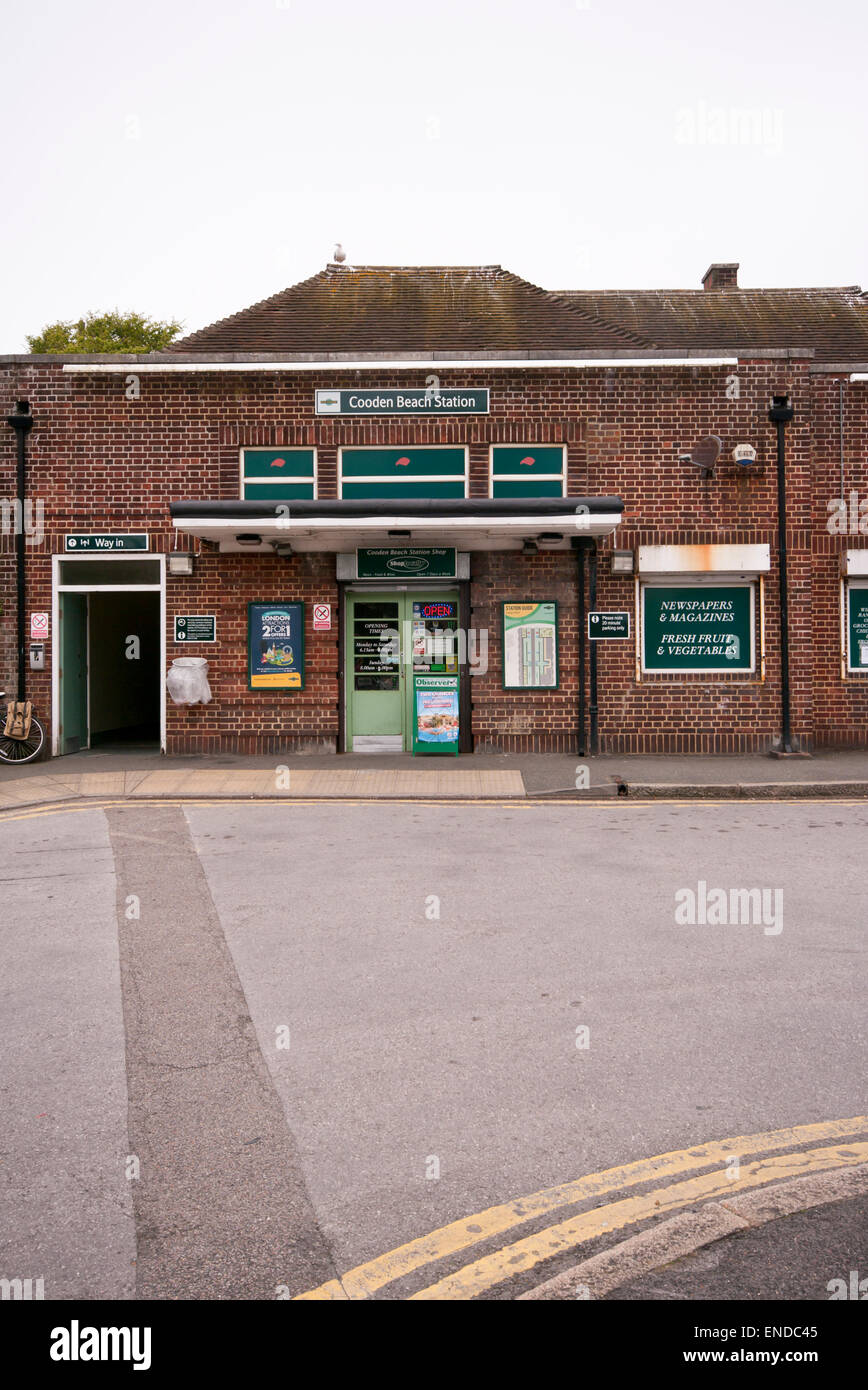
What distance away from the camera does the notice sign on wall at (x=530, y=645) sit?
596 inches

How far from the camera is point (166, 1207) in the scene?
318 cm

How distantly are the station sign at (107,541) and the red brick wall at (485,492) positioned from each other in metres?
0.12

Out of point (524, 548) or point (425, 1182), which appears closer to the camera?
point (425, 1182)

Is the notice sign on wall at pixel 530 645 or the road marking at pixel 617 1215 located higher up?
the notice sign on wall at pixel 530 645

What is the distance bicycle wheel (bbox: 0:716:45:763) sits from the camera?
14742 mm

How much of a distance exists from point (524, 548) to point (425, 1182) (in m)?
12.4

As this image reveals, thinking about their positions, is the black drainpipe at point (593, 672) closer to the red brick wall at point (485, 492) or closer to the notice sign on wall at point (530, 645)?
the red brick wall at point (485, 492)

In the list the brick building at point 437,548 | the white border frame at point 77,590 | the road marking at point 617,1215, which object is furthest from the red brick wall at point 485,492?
the road marking at point 617,1215

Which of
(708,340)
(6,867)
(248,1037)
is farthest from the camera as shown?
(708,340)

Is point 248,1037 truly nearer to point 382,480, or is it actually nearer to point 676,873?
point 676,873

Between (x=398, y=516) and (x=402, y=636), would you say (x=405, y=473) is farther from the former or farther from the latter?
(x=402, y=636)

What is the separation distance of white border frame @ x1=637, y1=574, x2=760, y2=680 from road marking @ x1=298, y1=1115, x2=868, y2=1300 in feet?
38.7
